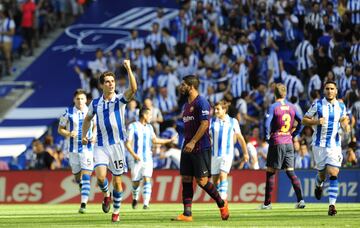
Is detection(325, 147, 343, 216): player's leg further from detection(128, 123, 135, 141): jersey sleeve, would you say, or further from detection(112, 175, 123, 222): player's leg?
detection(128, 123, 135, 141): jersey sleeve

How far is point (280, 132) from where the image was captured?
23125 mm

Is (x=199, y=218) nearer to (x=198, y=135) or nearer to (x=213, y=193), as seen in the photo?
(x=213, y=193)

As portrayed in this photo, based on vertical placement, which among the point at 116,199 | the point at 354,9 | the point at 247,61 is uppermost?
the point at 354,9

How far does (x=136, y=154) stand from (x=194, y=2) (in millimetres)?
15423

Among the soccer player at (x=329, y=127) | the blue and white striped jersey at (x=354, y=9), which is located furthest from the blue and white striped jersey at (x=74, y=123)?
the blue and white striped jersey at (x=354, y=9)

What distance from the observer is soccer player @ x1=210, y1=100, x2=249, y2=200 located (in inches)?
979

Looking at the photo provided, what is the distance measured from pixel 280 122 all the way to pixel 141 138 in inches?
141

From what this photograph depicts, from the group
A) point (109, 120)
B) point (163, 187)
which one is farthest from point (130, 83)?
point (163, 187)

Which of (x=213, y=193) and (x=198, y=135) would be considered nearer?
(x=198, y=135)

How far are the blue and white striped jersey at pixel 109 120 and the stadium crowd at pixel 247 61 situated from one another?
10834 millimetres

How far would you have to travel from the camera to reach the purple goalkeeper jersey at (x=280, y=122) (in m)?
22.9

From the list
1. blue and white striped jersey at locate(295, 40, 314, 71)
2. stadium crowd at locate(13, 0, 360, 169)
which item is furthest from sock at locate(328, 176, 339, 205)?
blue and white striped jersey at locate(295, 40, 314, 71)

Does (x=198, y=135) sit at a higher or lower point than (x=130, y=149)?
higher

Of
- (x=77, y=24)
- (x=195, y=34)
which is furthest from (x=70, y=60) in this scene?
(x=195, y=34)
